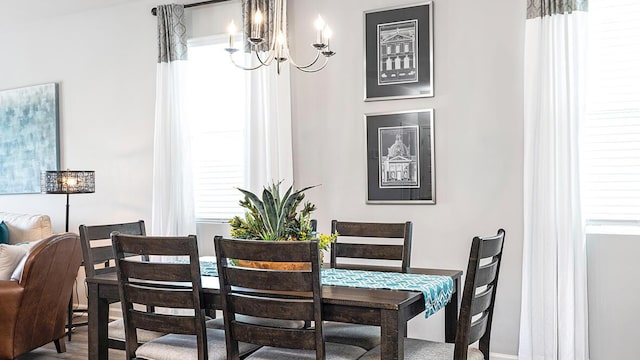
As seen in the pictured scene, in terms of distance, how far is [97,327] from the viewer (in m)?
2.97

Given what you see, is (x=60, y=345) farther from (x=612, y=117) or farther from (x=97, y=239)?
(x=612, y=117)

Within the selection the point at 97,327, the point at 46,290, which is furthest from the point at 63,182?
the point at 97,327

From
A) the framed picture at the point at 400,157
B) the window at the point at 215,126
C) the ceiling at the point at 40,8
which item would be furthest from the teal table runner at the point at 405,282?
the ceiling at the point at 40,8

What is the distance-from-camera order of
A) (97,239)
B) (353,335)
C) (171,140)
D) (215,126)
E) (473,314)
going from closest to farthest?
1. (473,314)
2. (353,335)
3. (97,239)
4. (171,140)
5. (215,126)

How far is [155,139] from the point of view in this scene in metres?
4.95

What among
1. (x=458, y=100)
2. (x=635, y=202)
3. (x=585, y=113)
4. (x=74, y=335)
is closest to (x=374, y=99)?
(x=458, y=100)

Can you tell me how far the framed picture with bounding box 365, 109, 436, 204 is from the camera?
4082 mm

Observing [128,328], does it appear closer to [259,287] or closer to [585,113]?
[259,287]

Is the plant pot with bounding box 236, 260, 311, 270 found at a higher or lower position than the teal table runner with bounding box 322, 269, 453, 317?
higher

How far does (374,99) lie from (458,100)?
1.94 feet

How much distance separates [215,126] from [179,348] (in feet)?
8.49

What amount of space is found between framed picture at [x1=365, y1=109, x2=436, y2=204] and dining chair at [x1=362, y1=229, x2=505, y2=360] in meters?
1.44

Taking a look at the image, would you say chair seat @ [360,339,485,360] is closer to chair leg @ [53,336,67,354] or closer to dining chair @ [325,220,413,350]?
dining chair @ [325,220,413,350]

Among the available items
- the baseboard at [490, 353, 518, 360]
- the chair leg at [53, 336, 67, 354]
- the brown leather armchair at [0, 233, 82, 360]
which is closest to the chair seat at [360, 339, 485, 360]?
the baseboard at [490, 353, 518, 360]
